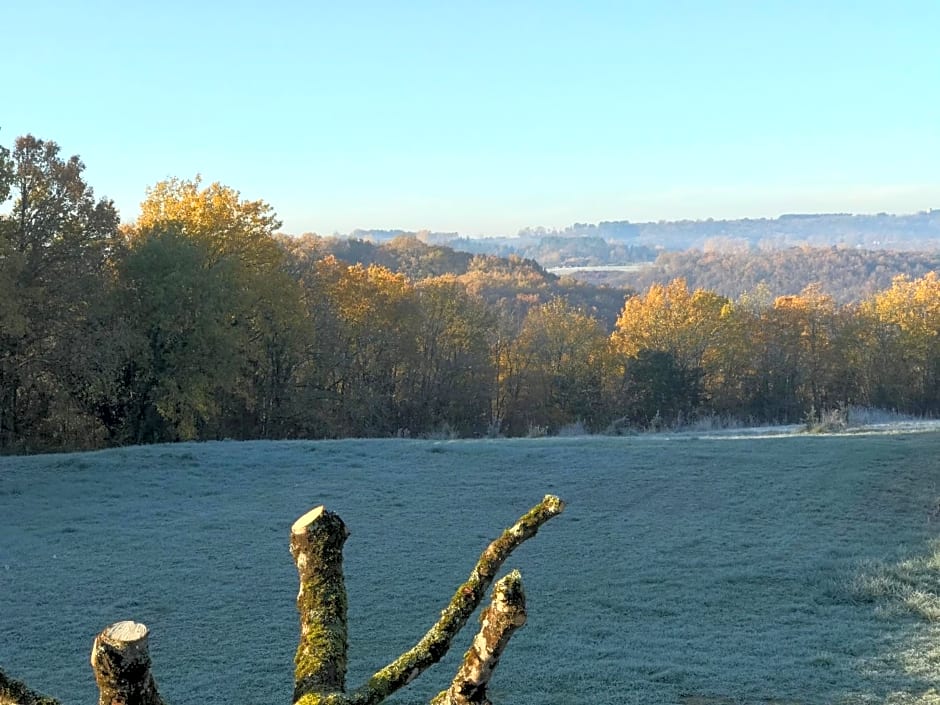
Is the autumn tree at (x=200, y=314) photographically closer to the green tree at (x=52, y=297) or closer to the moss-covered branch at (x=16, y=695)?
the green tree at (x=52, y=297)

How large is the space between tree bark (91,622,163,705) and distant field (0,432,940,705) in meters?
5.05

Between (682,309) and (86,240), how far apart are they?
37.3 meters

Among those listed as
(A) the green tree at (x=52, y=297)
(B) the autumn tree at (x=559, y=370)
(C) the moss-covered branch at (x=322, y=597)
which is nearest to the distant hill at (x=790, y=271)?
(B) the autumn tree at (x=559, y=370)

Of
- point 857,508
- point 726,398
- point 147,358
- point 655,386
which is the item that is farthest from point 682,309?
point 857,508

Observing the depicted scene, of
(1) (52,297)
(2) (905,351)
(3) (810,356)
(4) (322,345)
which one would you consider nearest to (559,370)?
(3) (810,356)

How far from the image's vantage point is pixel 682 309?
53.5 metres

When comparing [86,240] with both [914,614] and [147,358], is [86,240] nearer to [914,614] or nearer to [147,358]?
[147,358]

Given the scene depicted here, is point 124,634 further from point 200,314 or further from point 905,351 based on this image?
point 905,351

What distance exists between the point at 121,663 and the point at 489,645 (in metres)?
0.62

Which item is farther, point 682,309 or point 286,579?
point 682,309

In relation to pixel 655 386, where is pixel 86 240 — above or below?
above

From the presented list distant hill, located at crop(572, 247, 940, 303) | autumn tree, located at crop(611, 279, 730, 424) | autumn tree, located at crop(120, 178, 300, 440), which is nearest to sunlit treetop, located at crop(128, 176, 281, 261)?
autumn tree, located at crop(120, 178, 300, 440)

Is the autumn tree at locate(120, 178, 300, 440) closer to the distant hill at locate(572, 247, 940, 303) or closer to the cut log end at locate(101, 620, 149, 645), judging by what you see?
→ the cut log end at locate(101, 620, 149, 645)

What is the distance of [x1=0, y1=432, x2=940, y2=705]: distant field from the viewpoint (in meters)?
6.62
